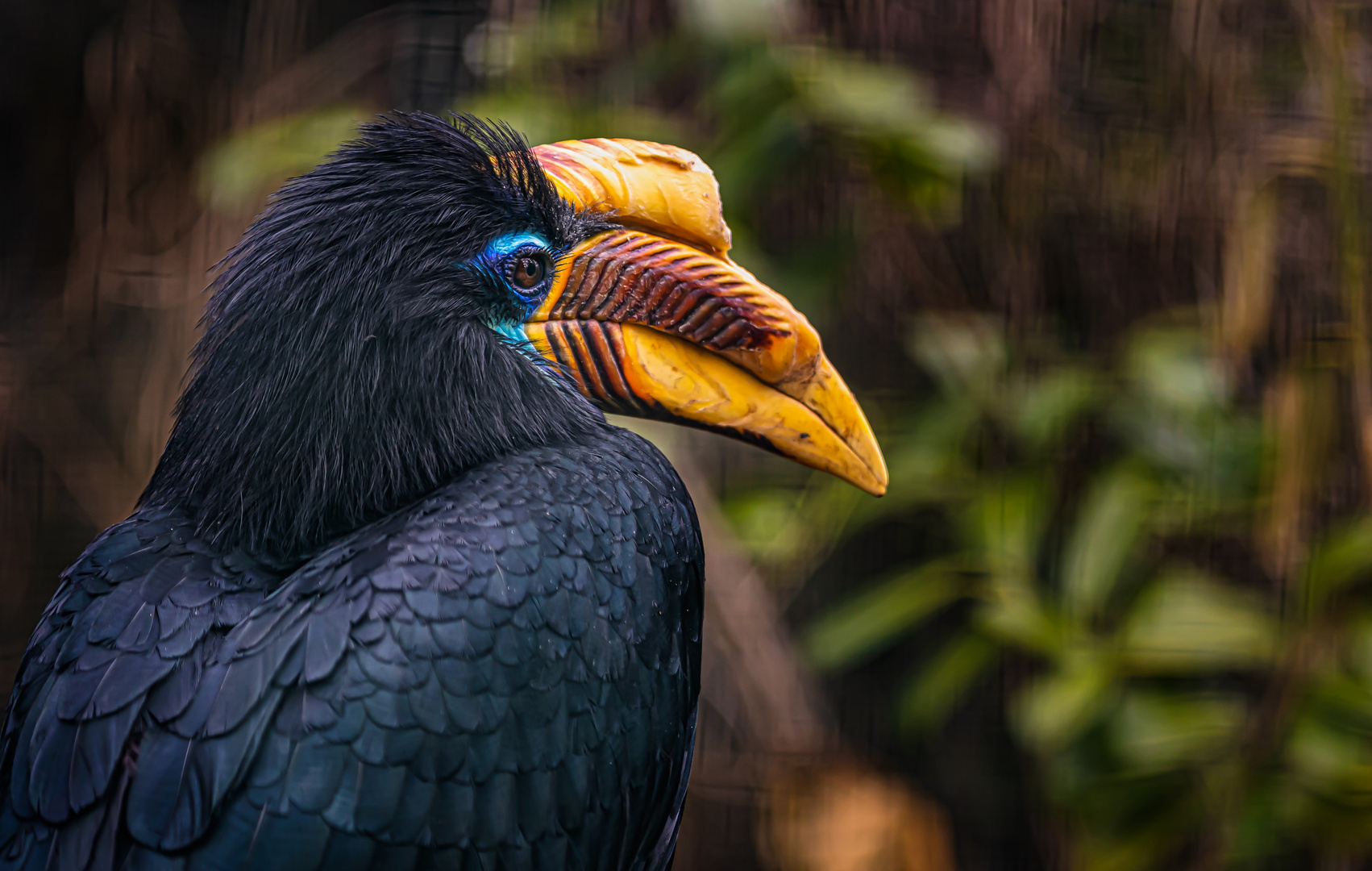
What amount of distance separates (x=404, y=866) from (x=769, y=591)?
5.49 ft

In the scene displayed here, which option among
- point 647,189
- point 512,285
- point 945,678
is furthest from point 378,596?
point 945,678

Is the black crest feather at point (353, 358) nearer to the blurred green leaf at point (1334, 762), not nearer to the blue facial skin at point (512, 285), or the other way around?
the blue facial skin at point (512, 285)

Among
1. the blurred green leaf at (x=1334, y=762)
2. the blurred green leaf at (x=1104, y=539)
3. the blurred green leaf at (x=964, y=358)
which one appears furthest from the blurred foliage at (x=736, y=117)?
the blurred green leaf at (x=1334, y=762)

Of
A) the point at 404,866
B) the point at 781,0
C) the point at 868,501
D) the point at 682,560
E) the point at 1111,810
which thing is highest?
the point at 781,0

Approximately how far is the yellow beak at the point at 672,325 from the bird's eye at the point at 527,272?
0.02m

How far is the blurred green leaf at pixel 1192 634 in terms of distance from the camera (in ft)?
6.42

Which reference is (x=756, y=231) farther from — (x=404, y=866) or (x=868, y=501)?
(x=404, y=866)

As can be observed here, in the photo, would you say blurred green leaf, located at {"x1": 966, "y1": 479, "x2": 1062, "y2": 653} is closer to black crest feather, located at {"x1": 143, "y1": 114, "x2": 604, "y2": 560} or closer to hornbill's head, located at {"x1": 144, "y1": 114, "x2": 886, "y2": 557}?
hornbill's head, located at {"x1": 144, "y1": 114, "x2": 886, "y2": 557}

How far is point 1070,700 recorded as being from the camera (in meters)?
1.90

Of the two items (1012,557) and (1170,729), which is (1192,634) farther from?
(1012,557)

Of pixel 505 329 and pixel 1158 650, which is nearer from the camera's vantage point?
pixel 505 329

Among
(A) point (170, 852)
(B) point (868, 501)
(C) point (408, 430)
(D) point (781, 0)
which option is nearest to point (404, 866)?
(A) point (170, 852)

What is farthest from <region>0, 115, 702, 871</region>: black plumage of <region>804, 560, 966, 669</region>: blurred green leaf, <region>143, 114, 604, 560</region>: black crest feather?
<region>804, 560, 966, 669</region>: blurred green leaf

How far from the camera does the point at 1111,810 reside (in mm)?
2025
